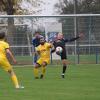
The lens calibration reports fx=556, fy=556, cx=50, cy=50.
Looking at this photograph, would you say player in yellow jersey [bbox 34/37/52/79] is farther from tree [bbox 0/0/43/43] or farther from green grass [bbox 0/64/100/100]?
tree [bbox 0/0/43/43]

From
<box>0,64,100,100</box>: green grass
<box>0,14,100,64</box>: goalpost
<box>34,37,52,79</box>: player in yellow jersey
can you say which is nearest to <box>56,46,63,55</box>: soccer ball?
<box>34,37,52,79</box>: player in yellow jersey

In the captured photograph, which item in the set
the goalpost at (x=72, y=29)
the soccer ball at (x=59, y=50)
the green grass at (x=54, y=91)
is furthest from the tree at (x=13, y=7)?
the green grass at (x=54, y=91)

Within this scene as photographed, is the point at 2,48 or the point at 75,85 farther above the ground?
the point at 2,48

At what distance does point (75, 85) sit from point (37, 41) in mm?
10275

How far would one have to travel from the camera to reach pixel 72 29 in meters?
36.2

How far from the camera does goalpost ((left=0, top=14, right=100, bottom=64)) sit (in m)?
36.0

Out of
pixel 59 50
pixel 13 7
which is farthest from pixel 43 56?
pixel 13 7

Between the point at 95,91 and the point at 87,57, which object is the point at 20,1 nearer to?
the point at 87,57

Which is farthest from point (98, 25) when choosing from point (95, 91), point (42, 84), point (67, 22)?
point (95, 91)

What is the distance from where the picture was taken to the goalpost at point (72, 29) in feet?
118

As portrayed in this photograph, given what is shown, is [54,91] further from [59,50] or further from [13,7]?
[13,7]

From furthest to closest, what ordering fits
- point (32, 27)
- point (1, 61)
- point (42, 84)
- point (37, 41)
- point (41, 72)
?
point (32, 27)
point (37, 41)
point (41, 72)
point (42, 84)
point (1, 61)

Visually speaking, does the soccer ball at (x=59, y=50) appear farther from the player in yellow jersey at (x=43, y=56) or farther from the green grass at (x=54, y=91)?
the green grass at (x=54, y=91)

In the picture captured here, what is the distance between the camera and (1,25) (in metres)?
36.4
